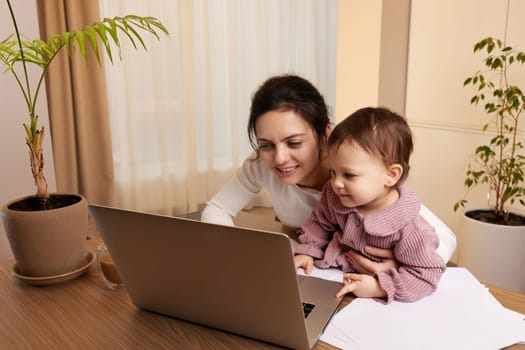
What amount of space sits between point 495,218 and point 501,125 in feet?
1.53

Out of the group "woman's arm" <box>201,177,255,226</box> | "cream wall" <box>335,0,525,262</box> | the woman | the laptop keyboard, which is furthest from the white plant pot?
the laptop keyboard

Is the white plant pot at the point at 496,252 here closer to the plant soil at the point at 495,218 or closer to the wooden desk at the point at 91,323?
the plant soil at the point at 495,218

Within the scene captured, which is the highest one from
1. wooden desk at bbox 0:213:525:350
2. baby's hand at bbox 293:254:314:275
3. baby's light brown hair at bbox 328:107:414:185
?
baby's light brown hair at bbox 328:107:414:185

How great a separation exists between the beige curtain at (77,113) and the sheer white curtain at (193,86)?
17cm

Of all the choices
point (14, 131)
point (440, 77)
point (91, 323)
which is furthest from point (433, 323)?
point (440, 77)

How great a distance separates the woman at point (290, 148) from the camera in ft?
4.40

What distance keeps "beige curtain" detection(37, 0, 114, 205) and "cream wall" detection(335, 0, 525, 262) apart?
184 cm

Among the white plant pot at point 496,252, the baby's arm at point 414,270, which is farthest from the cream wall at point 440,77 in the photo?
the baby's arm at point 414,270

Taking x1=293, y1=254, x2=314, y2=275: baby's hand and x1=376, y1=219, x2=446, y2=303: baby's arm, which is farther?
x1=293, y1=254, x2=314, y2=275: baby's hand

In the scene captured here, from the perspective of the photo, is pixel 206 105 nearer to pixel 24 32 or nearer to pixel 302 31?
pixel 302 31

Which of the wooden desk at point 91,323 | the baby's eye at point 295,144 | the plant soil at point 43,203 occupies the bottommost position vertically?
the wooden desk at point 91,323

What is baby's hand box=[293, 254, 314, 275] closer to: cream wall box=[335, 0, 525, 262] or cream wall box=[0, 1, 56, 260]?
cream wall box=[0, 1, 56, 260]

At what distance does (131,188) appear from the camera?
10.8 ft

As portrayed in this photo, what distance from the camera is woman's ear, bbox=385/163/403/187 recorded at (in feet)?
3.42
